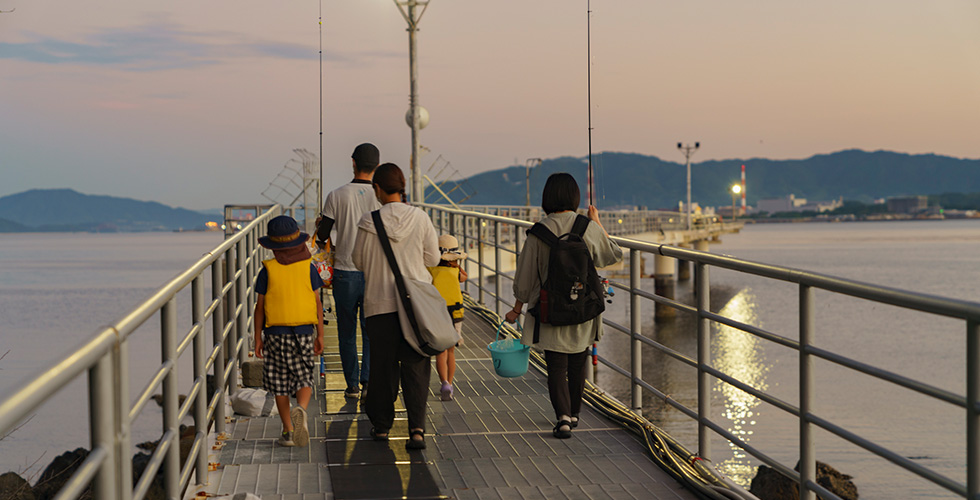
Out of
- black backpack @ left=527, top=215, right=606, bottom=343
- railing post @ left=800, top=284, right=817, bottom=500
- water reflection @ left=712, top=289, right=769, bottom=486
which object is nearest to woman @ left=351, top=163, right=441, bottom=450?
black backpack @ left=527, top=215, right=606, bottom=343

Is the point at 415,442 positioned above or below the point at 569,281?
below

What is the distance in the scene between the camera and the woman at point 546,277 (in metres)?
5.98

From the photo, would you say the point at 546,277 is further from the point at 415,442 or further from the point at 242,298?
the point at 242,298

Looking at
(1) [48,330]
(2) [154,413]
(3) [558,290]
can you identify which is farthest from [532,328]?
(1) [48,330]

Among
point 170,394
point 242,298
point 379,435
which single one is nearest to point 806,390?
point 170,394

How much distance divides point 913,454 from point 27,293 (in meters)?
102

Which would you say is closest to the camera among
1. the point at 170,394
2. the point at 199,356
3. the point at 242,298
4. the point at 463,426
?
the point at 170,394

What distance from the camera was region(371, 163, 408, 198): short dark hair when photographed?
19.1 ft

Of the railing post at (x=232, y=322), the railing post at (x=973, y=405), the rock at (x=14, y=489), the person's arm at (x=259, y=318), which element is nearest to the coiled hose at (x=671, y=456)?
the railing post at (x=973, y=405)

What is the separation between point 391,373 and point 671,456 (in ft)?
6.13

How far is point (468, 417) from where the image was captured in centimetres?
698

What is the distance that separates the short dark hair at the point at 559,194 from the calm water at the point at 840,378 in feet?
84.9

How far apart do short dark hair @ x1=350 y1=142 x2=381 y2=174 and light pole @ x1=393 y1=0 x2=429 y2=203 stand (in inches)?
572

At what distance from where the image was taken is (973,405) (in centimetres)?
294
